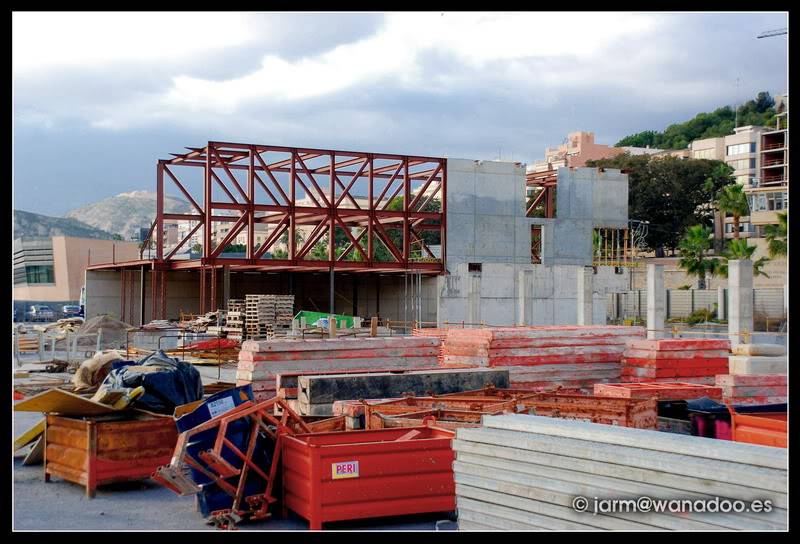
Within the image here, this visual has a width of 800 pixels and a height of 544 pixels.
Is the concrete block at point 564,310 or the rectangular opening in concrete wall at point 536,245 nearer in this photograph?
the concrete block at point 564,310

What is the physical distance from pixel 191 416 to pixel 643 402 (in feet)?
21.8

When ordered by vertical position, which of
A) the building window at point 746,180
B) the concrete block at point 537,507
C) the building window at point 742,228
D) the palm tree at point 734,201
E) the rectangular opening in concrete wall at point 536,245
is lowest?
the concrete block at point 537,507

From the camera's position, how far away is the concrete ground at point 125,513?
9.92 meters

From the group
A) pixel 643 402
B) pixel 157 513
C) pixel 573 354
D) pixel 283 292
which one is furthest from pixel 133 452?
pixel 283 292

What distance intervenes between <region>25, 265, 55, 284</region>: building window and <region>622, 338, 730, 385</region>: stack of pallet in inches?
2570

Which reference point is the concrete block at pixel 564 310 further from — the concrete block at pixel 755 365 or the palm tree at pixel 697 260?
the concrete block at pixel 755 365

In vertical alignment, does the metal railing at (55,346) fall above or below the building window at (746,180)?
below

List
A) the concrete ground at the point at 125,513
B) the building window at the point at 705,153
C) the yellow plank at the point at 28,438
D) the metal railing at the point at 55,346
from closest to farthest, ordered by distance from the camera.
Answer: the concrete ground at the point at 125,513, the yellow plank at the point at 28,438, the metal railing at the point at 55,346, the building window at the point at 705,153

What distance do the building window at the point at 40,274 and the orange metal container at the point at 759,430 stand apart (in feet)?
237

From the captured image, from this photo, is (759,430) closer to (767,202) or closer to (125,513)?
(125,513)

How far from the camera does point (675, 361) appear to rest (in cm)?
1964

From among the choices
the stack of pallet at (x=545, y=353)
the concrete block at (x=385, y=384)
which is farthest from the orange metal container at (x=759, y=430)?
the stack of pallet at (x=545, y=353)

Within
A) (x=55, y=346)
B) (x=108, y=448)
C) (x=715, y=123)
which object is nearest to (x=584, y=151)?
(x=715, y=123)

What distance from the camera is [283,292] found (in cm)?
5322
